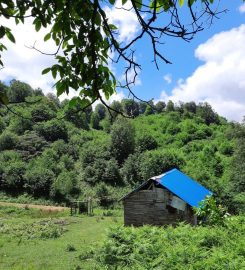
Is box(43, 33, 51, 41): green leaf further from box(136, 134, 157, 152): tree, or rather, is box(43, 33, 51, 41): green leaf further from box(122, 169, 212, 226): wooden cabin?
box(136, 134, 157, 152): tree

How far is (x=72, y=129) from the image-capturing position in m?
73.8

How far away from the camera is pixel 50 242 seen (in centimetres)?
2062

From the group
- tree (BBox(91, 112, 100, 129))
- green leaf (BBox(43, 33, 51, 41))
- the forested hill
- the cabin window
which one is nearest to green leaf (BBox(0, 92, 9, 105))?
green leaf (BBox(43, 33, 51, 41))

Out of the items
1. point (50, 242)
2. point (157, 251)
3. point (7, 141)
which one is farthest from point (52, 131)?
point (157, 251)

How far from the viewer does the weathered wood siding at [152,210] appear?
1984 cm

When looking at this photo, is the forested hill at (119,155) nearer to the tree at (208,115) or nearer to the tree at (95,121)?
the tree at (208,115)

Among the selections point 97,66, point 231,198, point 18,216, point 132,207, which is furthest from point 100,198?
point 97,66

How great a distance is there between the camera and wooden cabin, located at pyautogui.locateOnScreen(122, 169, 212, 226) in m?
19.6

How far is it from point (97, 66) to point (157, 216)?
59.4ft

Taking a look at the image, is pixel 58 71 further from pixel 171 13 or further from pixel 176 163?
pixel 176 163

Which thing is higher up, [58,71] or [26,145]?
[26,145]

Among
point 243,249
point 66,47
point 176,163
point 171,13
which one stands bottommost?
point 243,249

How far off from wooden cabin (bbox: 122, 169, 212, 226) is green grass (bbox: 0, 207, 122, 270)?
246 cm

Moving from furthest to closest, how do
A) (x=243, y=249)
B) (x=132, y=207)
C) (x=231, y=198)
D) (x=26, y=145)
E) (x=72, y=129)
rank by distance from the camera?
1. (x=72, y=129)
2. (x=26, y=145)
3. (x=231, y=198)
4. (x=132, y=207)
5. (x=243, y=249)
